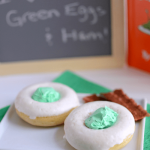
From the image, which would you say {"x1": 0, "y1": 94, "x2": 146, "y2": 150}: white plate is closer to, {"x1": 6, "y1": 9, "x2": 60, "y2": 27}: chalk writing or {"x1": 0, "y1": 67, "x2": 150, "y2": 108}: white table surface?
{"x1": 0, "y1": 67, "x2": 150, "y2": 108}: white table surface

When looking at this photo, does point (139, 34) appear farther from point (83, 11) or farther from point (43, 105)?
point (43, 105)

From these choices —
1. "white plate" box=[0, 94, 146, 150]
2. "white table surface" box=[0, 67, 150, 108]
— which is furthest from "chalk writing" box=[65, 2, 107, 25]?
"white plate" box=[0, 94, 146, 150]

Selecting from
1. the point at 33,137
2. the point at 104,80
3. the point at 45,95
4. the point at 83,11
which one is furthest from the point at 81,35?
the point at 33,137

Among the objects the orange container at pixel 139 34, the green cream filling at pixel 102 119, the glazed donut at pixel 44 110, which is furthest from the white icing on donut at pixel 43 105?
the orange container at pixel 139 34

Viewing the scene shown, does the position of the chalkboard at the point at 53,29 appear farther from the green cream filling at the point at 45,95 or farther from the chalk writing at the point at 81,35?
the green cream filling at the point at 45,95

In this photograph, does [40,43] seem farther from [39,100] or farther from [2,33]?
[39,100]

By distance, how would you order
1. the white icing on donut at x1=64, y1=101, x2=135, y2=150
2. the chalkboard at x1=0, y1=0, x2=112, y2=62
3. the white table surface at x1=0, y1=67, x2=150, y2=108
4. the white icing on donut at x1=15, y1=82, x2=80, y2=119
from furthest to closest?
the chalkboard at x1=0, y1=0, x2=112, y2=62 → the white table surface at x1=0, y1=67, x2=150, y2=108 → the white icing on donut at x1=15, y1=82, x2=80, y2=119 → the white icing on donut at x1=64, y1=101, x2=135, y2=150

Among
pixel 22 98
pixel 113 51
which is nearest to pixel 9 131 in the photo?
pixel 22 98
